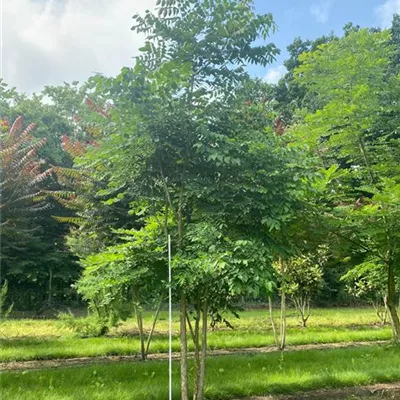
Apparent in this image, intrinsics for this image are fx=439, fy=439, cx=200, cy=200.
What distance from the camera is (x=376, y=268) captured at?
9.27 m

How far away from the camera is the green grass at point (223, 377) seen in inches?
204

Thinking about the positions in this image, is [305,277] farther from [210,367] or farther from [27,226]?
[27,226]

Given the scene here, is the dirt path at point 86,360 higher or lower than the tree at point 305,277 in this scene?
lower

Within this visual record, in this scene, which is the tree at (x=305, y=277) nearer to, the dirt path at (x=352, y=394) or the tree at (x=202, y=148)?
the dirt path at (x=352, y=394)

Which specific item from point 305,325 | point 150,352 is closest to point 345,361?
point 150,352

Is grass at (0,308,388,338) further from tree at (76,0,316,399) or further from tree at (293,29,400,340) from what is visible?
tree at (76,0,316,399)

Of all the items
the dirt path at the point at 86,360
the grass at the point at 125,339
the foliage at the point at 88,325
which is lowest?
the dirt path at the point at 86,360

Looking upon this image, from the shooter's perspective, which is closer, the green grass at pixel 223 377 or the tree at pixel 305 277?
the green grass at pixel 223 377

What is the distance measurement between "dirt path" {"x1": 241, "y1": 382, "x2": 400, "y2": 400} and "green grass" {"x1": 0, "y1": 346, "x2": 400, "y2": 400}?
0.44 ft

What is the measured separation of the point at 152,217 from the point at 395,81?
739 cm

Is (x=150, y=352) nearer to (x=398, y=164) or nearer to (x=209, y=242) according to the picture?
(x=209, y=242)

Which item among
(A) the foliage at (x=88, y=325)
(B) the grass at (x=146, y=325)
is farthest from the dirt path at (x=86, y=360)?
(B) the grass at (x=146, y=325)

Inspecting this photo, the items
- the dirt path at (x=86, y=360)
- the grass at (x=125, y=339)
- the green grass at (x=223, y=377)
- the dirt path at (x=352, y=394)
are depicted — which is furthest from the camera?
the grass at (x=125, y=339)

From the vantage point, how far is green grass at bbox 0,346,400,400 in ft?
17.0
